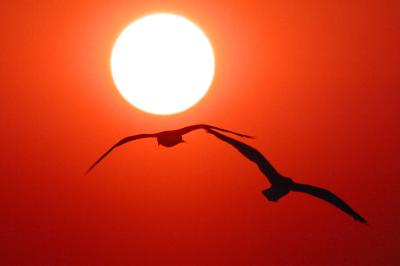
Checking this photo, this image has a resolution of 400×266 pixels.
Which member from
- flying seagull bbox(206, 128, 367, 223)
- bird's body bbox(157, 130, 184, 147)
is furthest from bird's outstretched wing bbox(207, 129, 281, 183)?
bird's body bbox(157, 130, 184, 147)

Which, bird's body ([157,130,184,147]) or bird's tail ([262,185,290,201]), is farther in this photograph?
bird's body ([157,130,184,147])

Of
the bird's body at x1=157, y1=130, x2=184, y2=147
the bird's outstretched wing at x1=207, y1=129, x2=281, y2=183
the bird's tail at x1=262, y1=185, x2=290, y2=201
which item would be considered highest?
the bird's body at x1=157, y1=130, x2=184, y2=147

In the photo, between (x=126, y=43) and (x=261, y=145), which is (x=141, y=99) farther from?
(x=261, y=145)

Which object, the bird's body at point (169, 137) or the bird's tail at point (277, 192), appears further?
the bird's body at point (169, 137)

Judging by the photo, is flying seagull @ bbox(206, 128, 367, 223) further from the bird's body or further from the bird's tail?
the bird's body

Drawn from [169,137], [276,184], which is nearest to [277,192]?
[276,184]

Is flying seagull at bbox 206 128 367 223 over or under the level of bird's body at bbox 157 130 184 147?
under

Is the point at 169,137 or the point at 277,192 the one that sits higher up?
the point at 169,137

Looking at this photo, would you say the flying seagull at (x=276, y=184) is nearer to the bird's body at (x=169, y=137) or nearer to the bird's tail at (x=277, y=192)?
the bird's tail at (x=277, y=192)

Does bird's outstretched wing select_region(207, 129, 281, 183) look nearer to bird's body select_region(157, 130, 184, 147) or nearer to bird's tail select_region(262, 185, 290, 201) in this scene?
bird's tail select_region(262, 185, 290, 201)

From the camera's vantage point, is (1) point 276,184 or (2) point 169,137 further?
(2) point 169,137

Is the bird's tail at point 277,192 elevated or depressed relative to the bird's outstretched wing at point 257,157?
depressed

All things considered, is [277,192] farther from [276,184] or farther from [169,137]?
[169,137]

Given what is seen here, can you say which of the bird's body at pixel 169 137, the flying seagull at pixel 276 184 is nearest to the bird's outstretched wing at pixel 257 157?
the flying seagull at pixel 276 184
